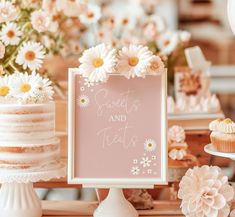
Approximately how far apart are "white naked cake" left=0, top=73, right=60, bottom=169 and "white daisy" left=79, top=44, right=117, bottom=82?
125 millimetres

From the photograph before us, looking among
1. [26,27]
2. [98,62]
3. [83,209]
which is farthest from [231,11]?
[26,27]

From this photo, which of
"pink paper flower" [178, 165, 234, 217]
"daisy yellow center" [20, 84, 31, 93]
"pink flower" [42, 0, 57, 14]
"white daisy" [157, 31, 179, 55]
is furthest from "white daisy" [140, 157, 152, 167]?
"white daisy" [157, 31, 179, 55]

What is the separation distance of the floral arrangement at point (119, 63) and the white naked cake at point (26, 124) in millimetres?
131

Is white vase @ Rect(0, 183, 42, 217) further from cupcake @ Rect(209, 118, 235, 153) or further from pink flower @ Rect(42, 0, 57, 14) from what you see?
pink flower @ Rect(42, 0, 57, 14)

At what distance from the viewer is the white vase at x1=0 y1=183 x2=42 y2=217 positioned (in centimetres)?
139

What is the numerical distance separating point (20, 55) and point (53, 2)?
418 mm

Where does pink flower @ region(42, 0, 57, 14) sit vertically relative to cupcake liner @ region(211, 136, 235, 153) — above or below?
above

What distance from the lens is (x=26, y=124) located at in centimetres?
135

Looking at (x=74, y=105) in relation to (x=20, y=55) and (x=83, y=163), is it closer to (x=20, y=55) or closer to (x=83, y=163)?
(x=83, y=163)

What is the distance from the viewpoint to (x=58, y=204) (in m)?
1.57

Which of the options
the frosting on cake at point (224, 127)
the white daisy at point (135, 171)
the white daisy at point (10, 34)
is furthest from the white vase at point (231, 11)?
the white daisy at point (10, 34)

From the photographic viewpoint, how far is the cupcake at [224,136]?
4.57 feet

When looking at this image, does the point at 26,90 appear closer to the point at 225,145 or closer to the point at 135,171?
the point at 135,171

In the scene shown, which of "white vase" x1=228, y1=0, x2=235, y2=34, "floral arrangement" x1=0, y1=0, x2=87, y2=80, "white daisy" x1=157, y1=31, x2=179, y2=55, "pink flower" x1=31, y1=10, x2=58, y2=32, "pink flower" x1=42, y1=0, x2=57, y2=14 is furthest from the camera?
"white daisy" x1=157, y1=31, x2=179, y2=55
